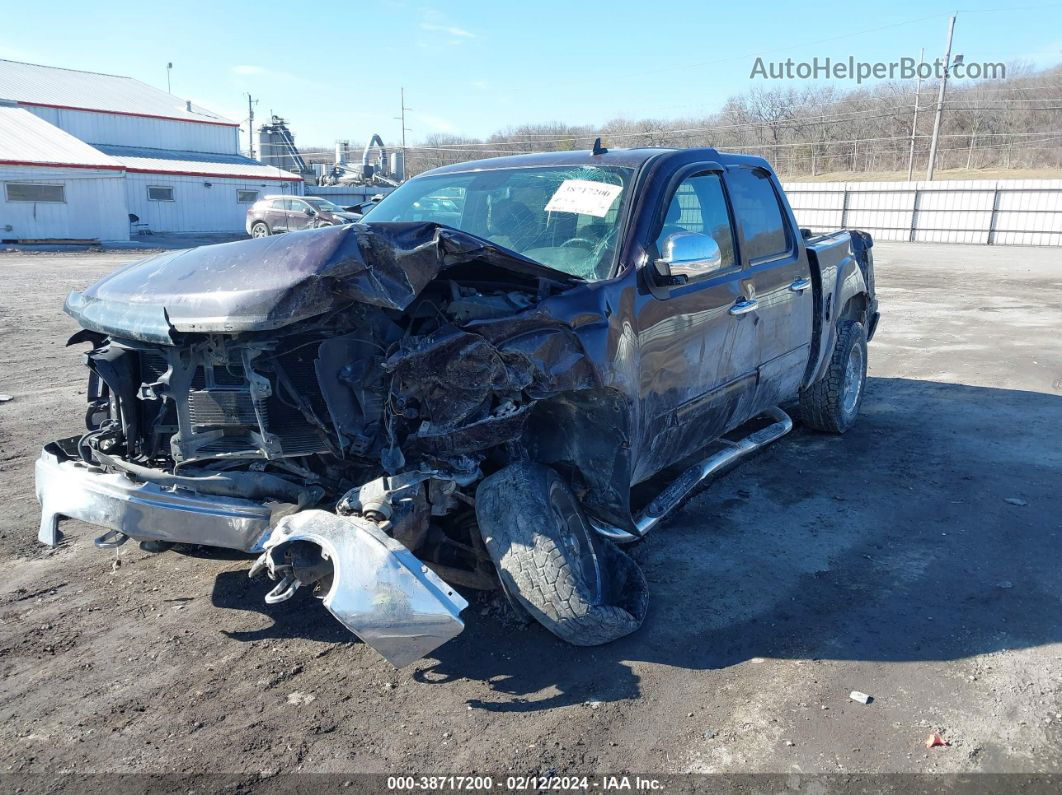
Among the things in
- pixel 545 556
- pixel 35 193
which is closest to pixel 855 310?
pixel 545 556

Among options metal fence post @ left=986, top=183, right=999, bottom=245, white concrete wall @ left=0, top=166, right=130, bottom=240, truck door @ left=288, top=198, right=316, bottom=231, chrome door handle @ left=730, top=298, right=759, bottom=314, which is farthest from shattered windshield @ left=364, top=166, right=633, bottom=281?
metal fence post @ left=986, top=183, right=999, bottom=245

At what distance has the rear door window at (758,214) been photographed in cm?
470

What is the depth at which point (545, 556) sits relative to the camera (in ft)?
10.2

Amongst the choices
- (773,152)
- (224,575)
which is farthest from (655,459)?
(773,152)

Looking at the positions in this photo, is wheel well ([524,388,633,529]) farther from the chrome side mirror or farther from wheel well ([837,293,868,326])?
wheel well ([837,293,868,326])

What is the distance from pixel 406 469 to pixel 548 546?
624 mm

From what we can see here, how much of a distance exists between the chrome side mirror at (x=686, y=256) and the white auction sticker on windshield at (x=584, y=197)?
44 cm

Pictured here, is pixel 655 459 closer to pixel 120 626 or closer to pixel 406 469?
pixel 406 469

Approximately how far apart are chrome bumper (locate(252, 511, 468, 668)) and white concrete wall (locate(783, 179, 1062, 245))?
104 ft

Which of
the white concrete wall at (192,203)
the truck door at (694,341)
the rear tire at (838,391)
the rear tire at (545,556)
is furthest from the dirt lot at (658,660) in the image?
the white concrete wall at (192,203)

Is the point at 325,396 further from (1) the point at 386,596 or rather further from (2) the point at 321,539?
(1) the point at 386,596

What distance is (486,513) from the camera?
3207 millimetres

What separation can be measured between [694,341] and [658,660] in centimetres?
152

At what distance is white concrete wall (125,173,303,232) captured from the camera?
1238 inches
